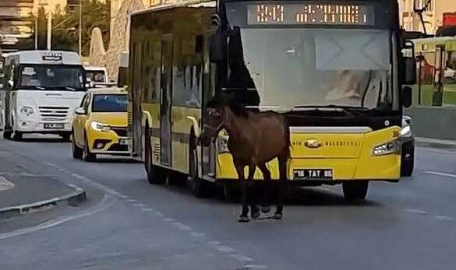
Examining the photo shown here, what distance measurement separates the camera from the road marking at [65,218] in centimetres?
1611

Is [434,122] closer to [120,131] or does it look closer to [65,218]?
[120,131]

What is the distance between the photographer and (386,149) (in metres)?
19.2

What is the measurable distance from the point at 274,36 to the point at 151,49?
18.6 feet

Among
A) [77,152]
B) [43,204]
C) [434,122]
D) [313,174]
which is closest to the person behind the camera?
[313,174]

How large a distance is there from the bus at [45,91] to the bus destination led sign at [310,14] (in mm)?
23468

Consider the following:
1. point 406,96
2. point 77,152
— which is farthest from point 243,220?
point 77,152

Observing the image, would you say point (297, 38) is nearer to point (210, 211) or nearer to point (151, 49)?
point (210, 211)

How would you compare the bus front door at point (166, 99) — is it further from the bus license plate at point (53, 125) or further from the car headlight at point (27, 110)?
the car headlight at point (27, 110)

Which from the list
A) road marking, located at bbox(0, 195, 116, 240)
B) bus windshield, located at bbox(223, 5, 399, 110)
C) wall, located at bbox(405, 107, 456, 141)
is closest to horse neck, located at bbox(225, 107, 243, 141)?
bus windshield, located at bbox(223, 5, 399, 110)

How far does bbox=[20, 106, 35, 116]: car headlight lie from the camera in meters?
42.5

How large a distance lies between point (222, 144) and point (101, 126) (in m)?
13.1

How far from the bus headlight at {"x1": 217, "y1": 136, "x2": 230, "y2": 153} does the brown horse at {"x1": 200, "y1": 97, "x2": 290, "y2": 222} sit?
43.7 inches

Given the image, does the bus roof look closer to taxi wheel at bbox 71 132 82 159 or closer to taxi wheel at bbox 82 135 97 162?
taxi wheel at bbox 71 132 82 159

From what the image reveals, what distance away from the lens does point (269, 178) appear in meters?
17.8
